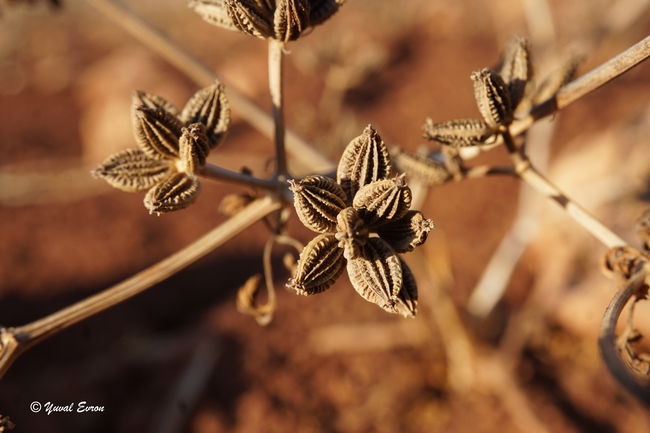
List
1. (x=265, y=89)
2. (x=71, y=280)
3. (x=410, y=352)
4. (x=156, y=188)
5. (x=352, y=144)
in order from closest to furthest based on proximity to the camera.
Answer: (x=352, y=144), (x=156, y=188), (x=410, y=352), (x=71, y=280), (x=265, y=89)

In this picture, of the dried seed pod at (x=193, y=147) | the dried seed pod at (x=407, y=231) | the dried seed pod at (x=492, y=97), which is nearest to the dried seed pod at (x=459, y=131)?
the dried seed pod at (x=492, y=97)

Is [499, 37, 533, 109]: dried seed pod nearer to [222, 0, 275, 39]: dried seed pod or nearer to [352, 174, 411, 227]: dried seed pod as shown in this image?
[352, 174, 411, 227]: dried seed pod

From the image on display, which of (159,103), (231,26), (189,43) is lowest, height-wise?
(189,43)

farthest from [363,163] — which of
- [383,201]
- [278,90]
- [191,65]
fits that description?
[191,65]

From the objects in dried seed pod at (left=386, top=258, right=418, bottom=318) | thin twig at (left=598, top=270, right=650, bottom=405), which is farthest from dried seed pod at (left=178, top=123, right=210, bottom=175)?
thin twig at (left=598, top=270, right=650, bottom=405)

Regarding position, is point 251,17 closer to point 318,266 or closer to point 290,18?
point 290,18

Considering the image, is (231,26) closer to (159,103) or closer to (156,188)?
(159,103)

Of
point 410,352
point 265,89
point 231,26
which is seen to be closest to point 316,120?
point 265,89
